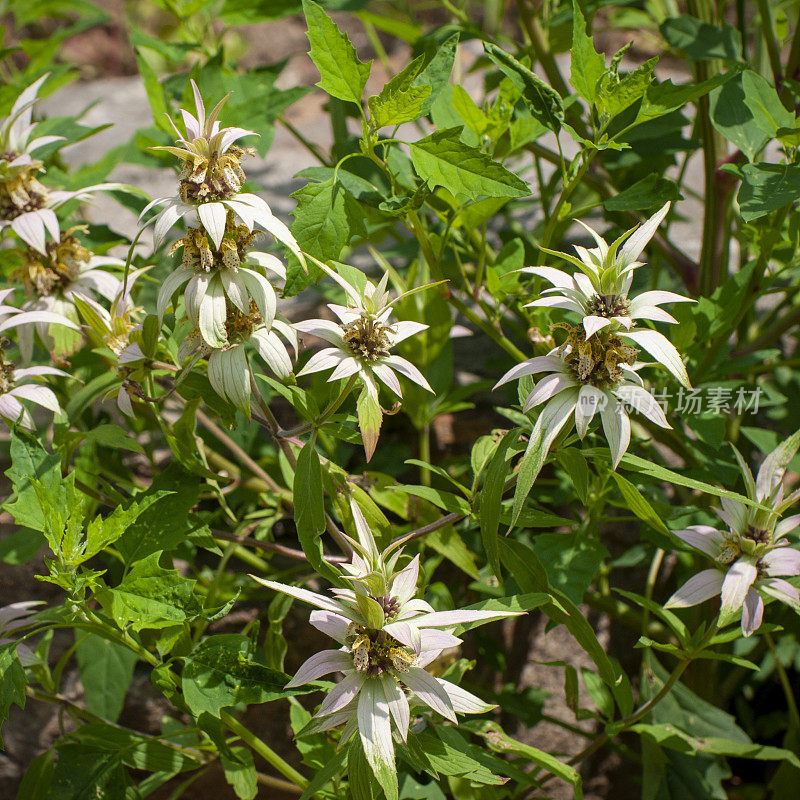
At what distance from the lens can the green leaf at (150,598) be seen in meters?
0.95

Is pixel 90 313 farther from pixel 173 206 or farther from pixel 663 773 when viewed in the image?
pixel 663 773

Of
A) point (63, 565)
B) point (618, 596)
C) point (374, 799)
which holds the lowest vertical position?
point (618, 596)

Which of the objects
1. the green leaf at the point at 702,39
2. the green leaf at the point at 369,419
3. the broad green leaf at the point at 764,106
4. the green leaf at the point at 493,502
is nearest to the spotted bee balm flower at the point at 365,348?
the green leaf at the point at 369,419

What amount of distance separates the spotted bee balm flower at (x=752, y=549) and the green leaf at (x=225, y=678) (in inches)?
20.8

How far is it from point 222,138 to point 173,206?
0.31ft

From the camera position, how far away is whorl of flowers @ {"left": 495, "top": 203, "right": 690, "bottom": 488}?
0.87 metres

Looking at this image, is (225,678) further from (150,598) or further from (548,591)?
(548,591)

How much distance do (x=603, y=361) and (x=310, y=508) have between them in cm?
38

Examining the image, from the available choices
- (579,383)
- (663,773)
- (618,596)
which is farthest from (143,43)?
(663,773)

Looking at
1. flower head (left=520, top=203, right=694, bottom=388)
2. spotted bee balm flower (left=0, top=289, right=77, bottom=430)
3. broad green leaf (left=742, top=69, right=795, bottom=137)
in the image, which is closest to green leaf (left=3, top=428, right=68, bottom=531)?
spotted bee balm flower (left=0, top=289, right=77, bottom=430)

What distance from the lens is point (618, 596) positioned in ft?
5.29

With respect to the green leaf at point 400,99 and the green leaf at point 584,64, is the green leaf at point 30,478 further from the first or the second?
the green leaf at point 584,64

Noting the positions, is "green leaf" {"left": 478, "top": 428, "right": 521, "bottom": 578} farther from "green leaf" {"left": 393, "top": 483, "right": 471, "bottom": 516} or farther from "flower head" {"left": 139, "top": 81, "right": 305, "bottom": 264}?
"flower head" {"left": 139, "top": 81, "right": 305, "bottom": 264}

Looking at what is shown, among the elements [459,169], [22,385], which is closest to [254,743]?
[22,385]
